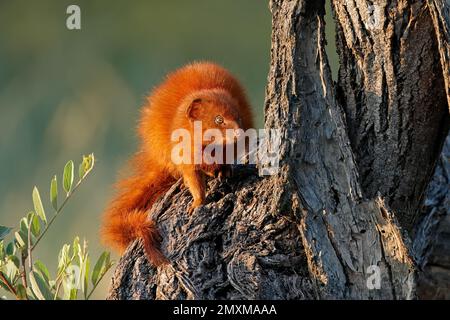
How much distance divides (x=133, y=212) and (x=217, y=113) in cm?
51

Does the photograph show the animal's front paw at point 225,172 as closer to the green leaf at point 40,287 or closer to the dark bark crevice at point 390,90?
the dark bark crevice at point 390,90

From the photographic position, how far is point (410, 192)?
339 centimetres

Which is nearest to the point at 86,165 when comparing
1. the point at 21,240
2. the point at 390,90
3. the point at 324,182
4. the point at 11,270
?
the point at 21,240

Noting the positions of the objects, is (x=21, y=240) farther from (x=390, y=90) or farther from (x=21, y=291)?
(x=390, y=90)

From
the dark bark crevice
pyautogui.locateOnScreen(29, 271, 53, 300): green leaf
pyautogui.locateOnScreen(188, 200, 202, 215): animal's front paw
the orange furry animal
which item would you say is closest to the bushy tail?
the orange furry animal

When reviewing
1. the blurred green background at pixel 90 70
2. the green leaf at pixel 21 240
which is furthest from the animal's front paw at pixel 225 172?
the blurred green background at pixel 90 70

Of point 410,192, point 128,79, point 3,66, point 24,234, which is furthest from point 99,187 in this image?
point 410,192

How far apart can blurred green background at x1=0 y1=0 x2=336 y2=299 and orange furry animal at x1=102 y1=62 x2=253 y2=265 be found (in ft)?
4.39

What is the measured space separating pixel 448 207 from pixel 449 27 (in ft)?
3.55

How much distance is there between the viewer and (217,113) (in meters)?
3.67

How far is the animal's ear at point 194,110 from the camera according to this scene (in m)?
3.71

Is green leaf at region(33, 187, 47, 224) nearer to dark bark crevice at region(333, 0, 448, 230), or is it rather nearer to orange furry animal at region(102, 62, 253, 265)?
orange furry animal at region(102, 62, 253, 265)

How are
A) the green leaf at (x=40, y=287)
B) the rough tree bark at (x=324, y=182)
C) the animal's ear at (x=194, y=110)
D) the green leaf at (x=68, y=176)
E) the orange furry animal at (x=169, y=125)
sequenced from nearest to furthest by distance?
the rough tree bark at (x=324, y=182), the green leaf at (x=40, y=287), the green leaf at (x=68, y=176), the orange furry animal at (x=169, y=125), the animal's ear at (x=194, y=110)

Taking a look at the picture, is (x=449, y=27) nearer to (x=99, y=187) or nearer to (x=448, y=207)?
(x=448, y=207)
